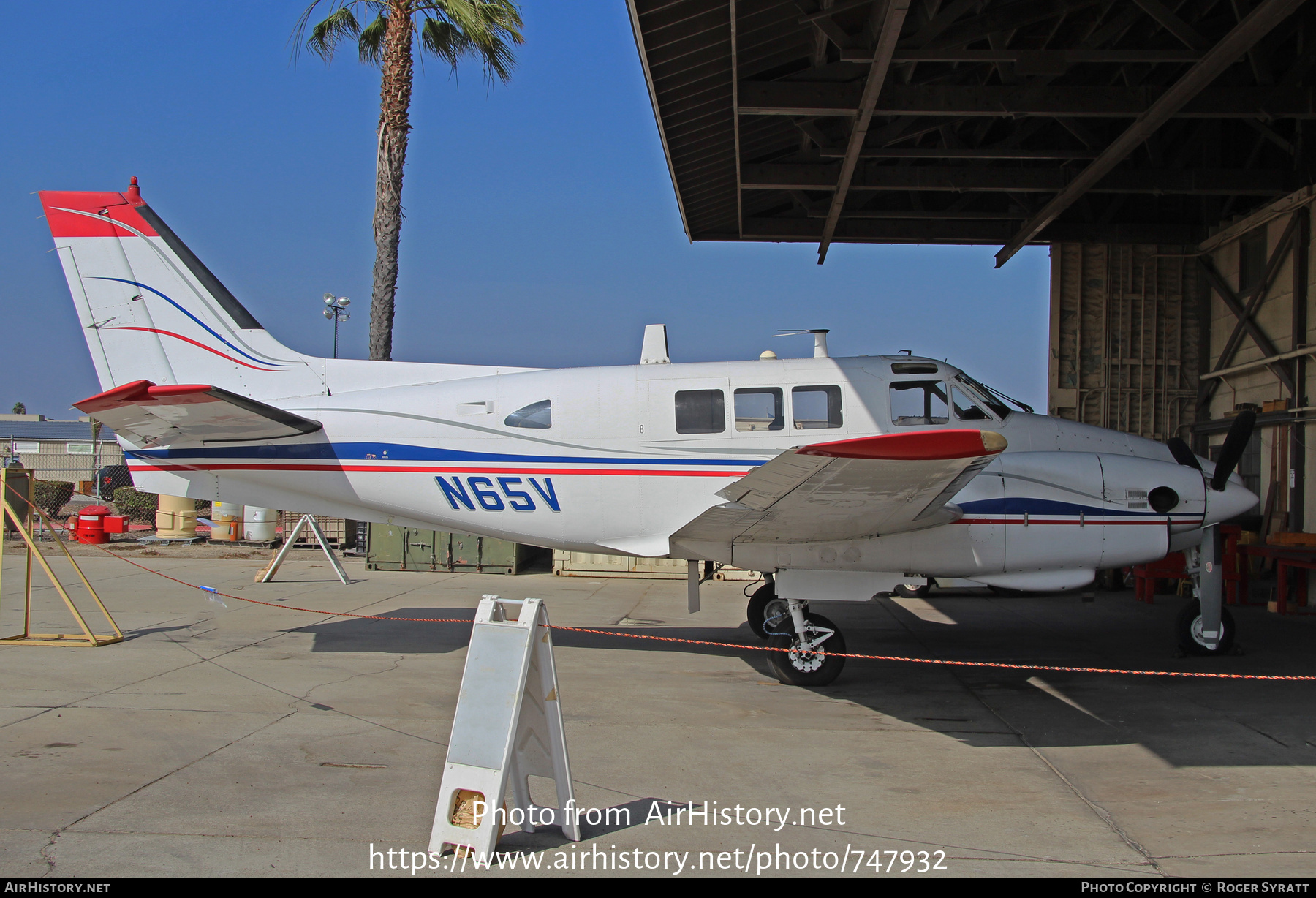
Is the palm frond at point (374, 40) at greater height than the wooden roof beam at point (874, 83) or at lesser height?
greater

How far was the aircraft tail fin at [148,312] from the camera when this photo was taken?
32.0 feet

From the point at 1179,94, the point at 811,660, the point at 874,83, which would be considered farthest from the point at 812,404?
the point at 1179,94

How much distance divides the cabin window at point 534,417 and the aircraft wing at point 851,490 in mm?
1907

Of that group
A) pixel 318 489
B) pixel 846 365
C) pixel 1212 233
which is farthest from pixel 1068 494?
pixel 1212 233

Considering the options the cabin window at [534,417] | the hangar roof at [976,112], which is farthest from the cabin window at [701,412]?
the hangar roof at [976,112]

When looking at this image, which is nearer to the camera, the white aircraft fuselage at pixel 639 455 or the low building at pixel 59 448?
the white aircraft fuselage at pixel 639 455

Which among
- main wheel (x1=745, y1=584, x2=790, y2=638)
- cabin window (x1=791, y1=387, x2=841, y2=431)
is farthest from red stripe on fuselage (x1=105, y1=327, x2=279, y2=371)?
main wheel (x1=745, y1=584, x2=790, y2=638)

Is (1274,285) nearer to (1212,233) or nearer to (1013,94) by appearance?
(1212,233)

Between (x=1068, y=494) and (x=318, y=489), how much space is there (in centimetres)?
795

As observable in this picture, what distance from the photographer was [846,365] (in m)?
8.95

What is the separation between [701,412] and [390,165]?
1247cm

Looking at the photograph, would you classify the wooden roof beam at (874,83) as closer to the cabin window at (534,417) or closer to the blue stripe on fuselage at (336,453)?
the cabin window at (534,417)

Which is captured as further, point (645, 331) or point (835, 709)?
point (645, 331)

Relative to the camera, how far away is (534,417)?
9031mm
